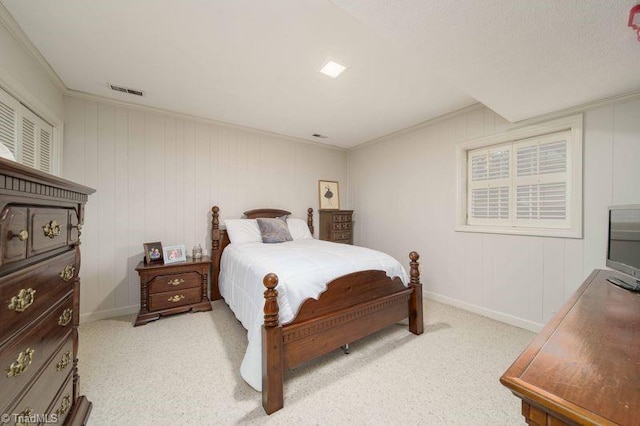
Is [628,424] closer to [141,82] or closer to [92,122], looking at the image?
[141,82]

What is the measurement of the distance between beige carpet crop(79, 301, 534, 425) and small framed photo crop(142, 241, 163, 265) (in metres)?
0.68

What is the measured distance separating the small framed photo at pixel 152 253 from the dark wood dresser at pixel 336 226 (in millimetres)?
2348

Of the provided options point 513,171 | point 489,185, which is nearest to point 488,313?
point 489,185

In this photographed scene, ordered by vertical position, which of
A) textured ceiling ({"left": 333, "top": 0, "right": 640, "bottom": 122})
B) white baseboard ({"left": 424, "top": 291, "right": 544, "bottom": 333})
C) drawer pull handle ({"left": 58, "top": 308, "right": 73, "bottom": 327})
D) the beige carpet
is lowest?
the beige carpet

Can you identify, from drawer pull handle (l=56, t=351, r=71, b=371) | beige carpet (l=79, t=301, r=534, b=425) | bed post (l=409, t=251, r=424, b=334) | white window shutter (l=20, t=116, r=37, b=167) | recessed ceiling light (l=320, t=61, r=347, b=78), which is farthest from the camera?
bed post (l=409, t=251, r=424, b=334)

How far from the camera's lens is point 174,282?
105 inches

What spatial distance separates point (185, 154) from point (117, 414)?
2.64m

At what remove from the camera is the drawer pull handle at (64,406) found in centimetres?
111

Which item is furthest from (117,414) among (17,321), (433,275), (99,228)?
(433,275)

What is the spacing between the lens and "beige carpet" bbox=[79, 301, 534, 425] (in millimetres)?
1413

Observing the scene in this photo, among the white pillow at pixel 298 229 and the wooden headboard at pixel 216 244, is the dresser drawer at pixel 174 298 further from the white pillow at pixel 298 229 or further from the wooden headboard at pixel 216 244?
the white pillow at pixel 298 229

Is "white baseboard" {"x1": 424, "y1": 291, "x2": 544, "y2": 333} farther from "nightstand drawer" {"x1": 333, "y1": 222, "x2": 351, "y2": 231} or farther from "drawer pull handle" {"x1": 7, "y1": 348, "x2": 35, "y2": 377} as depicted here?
"drawer pull handle" {"x1": 7, "y1": 348, "x2": 35, "y2": 377}

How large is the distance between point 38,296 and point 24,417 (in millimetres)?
396

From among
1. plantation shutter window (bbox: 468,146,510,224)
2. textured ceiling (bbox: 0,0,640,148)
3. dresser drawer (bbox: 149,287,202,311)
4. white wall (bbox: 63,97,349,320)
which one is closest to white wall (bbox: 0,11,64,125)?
textured ceiling (bbox: 0,0,640,148)
